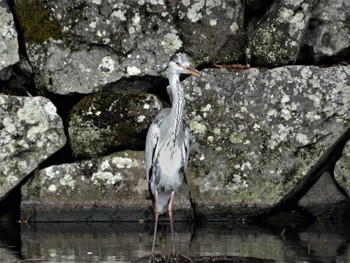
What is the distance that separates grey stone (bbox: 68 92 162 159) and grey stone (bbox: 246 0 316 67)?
136cm

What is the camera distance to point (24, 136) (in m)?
12.6

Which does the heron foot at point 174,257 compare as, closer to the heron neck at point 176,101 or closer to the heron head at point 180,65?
the heron neck at point 176,101

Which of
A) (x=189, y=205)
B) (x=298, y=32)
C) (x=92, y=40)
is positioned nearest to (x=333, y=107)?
(x=298, y=32)

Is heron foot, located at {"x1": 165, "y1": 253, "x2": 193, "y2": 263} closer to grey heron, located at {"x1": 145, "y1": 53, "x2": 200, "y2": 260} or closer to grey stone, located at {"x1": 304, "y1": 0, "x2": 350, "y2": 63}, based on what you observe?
grey heron, located at {"x1": 145, "y1": 53, "x2": 200, "y2": 260}

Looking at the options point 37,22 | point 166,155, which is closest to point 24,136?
point 37,22

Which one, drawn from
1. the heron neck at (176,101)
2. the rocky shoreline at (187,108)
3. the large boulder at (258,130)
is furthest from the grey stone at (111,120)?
the heron neck at (176,101)

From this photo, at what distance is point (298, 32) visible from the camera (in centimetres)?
1270

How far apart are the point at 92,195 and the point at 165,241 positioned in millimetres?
1442

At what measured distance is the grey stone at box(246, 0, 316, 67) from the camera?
41.7 feet

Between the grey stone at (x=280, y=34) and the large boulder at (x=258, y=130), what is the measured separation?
0.85ft

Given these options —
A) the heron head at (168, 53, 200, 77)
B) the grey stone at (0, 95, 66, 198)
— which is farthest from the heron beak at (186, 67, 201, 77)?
the grey stone at (0, 95, 66, 198)

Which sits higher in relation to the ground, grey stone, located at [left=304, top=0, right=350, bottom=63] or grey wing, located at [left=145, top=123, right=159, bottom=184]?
grey stone, located at [left=304, top=0, right=350, bottom=63]

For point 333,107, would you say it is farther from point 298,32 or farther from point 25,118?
point 25,118

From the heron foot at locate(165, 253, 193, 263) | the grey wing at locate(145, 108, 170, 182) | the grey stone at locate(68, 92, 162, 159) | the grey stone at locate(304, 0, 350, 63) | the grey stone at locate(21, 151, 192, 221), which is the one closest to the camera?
the heron foot at locate(165, 253, 193, 263)
